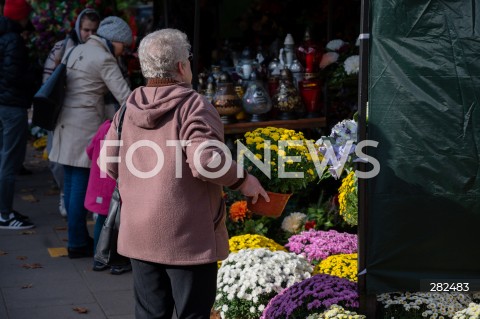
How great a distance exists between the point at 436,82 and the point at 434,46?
0.54ft

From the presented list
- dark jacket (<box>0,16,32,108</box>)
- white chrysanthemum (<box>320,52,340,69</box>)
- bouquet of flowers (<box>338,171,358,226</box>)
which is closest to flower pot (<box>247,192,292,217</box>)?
bouquet of flowers (<box>338,171,358,226</box>)

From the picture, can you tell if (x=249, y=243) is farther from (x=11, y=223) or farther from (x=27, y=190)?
(x=27, y=190)

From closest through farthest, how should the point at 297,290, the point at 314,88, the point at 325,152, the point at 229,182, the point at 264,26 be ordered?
1. the point at 229,182
2. the point at 297,290
3. the point at 325,152
4. the point at 314,88
5. the point at 264,26

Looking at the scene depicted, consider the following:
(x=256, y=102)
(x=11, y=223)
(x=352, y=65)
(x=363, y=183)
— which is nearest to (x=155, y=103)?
(x=363, y=183)

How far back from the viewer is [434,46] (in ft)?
12.4

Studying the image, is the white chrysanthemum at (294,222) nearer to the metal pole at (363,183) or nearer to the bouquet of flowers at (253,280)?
the bouquet of flowers at (253,280)

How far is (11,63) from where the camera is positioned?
6.99m

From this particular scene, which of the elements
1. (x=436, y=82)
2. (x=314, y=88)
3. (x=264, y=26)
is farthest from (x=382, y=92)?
(x=264, y=26)

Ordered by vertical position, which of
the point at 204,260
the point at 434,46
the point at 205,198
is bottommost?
the point at 204,260

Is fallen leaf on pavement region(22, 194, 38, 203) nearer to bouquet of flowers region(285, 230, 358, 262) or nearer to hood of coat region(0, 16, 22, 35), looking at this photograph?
hood of coat region(0, 16, 22, 35)

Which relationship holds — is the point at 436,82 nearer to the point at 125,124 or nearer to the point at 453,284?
the point at 453,284

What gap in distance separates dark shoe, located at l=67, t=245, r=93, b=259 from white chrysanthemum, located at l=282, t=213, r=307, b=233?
1586 millimetres

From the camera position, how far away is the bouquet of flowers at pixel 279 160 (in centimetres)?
555

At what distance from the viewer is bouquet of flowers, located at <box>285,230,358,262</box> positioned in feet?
17.4
